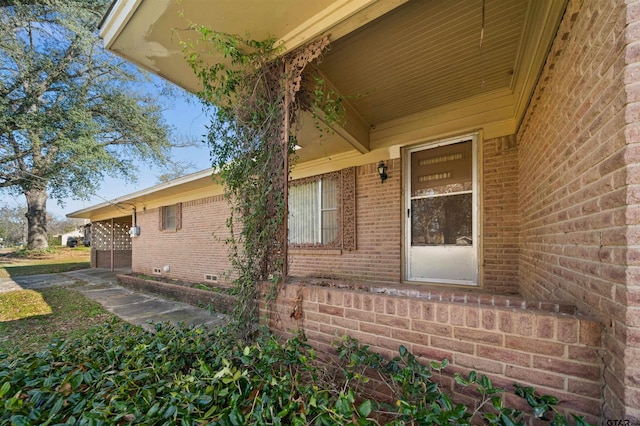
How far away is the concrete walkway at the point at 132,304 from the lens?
4738 mm

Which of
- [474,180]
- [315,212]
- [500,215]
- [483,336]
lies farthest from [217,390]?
[315,212]

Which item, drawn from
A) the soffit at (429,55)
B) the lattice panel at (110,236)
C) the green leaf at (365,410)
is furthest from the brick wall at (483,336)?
the lattice panel at (110,236)

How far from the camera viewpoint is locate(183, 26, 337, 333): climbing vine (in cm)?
253

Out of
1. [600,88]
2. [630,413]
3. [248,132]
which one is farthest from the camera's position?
[248,132]

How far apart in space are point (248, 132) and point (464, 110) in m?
2.93

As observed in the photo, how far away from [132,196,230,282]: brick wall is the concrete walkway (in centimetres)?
126

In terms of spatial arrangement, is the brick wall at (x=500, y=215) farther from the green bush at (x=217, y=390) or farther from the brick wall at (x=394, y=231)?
the green bush at (x=217, y=390)

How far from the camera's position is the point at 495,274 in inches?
132

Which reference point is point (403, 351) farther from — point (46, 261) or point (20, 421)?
point (46, 261)

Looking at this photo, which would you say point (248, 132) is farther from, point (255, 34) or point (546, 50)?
point (546, 50)

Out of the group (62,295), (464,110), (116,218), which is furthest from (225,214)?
(116,218)

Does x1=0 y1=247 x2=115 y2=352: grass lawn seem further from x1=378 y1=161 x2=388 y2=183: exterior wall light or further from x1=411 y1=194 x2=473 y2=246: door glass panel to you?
x1=411 y1=194 x2=473 y2=246: door glass panel

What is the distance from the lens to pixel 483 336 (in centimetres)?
152

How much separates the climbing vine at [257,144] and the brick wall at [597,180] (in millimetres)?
1875
